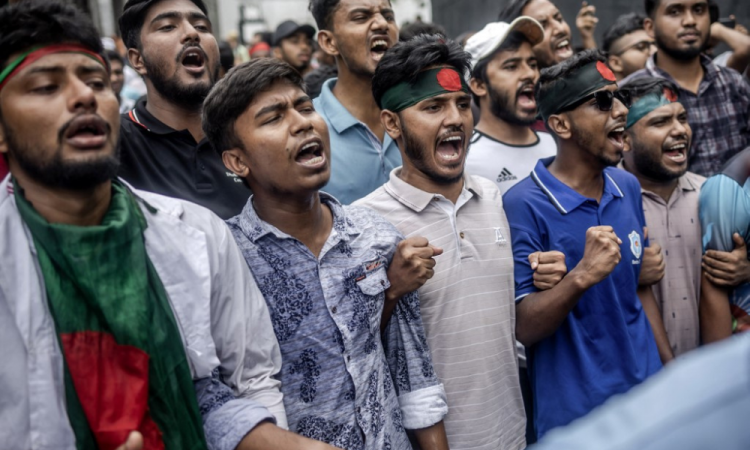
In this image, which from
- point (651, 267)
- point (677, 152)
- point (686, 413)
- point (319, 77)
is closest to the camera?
point (686, 413)

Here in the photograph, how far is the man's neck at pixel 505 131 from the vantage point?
386 centimetres

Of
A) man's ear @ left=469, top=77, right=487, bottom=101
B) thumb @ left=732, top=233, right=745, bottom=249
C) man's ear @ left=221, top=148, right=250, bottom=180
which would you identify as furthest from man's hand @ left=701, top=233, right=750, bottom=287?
man's ear @ left=221, top=148, right=250, bottom=180

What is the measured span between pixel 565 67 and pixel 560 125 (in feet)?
0.84

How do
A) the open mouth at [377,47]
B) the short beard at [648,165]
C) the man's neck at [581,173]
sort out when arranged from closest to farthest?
the man's neck at [581,173], the short beard at [648,165], the open mouth at [377,47]

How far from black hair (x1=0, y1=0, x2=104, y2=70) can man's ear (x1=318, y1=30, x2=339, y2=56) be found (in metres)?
1.94

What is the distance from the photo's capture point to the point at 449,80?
277 centimetres

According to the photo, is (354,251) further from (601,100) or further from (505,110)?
(505,110)

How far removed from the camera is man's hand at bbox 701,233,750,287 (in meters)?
3.12

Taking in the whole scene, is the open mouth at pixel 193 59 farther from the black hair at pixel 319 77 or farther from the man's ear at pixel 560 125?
the black hair at pixel 319 77

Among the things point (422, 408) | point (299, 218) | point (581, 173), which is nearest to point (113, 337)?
point (299, 218)

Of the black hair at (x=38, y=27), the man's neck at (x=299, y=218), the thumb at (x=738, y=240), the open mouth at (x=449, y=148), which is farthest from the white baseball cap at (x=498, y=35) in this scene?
the black hair at (x=38, y=27)

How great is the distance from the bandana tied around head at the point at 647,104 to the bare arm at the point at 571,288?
3.86 ft

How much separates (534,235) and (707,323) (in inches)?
44.9

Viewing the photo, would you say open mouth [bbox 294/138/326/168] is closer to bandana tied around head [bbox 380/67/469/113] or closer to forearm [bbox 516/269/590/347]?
bandana tied around head [bbox 380/67/469/113]
